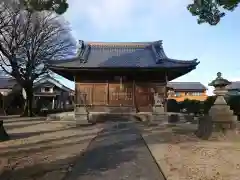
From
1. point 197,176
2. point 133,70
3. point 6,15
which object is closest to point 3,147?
point 197,176

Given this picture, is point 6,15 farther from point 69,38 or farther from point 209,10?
point 209,10

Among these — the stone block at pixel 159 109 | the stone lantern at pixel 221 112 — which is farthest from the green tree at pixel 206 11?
the stone block at pixel 159 109

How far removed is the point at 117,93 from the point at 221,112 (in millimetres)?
13775

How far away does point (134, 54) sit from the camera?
30500mm

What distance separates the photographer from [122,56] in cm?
2977

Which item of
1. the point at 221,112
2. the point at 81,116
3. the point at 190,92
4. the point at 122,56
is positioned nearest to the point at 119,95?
the point at 122,56

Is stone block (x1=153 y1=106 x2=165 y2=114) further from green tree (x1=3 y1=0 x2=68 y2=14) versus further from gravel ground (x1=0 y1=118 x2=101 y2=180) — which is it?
green tree (x1=3 y1=0 x2=68 y2=14)

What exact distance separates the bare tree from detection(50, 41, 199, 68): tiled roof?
5207mm

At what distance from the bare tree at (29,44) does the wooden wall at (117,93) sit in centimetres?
774

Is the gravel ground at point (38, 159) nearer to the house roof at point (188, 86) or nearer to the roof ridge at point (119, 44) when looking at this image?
the roof ridge at point (119, 44)

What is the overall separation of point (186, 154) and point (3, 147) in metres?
6.56

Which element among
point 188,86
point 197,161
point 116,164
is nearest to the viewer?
point 116,164

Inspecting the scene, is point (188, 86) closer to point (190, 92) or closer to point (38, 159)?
point (190, 92)

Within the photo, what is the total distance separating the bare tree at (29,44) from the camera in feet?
107
